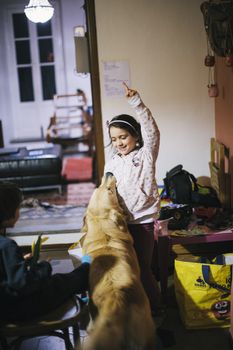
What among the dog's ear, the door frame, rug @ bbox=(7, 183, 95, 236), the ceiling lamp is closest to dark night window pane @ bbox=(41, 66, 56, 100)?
rug @ bbox=(7, 183, 95, 236)

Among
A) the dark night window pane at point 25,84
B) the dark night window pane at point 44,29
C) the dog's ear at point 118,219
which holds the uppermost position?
the dark night window pane at point 44,29

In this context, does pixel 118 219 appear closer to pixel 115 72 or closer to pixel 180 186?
pixel 180 186

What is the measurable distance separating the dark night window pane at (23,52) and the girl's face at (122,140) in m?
6.08

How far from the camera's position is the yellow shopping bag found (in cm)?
258

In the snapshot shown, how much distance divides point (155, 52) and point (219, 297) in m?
2.07

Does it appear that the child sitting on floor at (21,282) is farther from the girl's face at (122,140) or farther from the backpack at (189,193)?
the backpack at (189,193)

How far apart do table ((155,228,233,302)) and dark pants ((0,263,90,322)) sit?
0.83 meters

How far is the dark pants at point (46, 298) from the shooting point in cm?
190

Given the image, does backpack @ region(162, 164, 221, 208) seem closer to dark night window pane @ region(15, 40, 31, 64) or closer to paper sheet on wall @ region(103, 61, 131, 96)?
paper sheet on wall @ region(103, 61, 131, 96)

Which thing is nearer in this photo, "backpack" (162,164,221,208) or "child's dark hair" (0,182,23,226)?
"child's dark hair" (0,182,23,226)

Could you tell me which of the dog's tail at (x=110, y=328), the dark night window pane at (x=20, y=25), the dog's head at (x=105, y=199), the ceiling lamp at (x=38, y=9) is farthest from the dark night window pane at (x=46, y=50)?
the dog's tail at (x=110, y=328)

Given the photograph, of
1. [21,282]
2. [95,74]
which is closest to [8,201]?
[21,282]

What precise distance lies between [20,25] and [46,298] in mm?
6770

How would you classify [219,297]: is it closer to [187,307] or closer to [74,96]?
[187,307]
